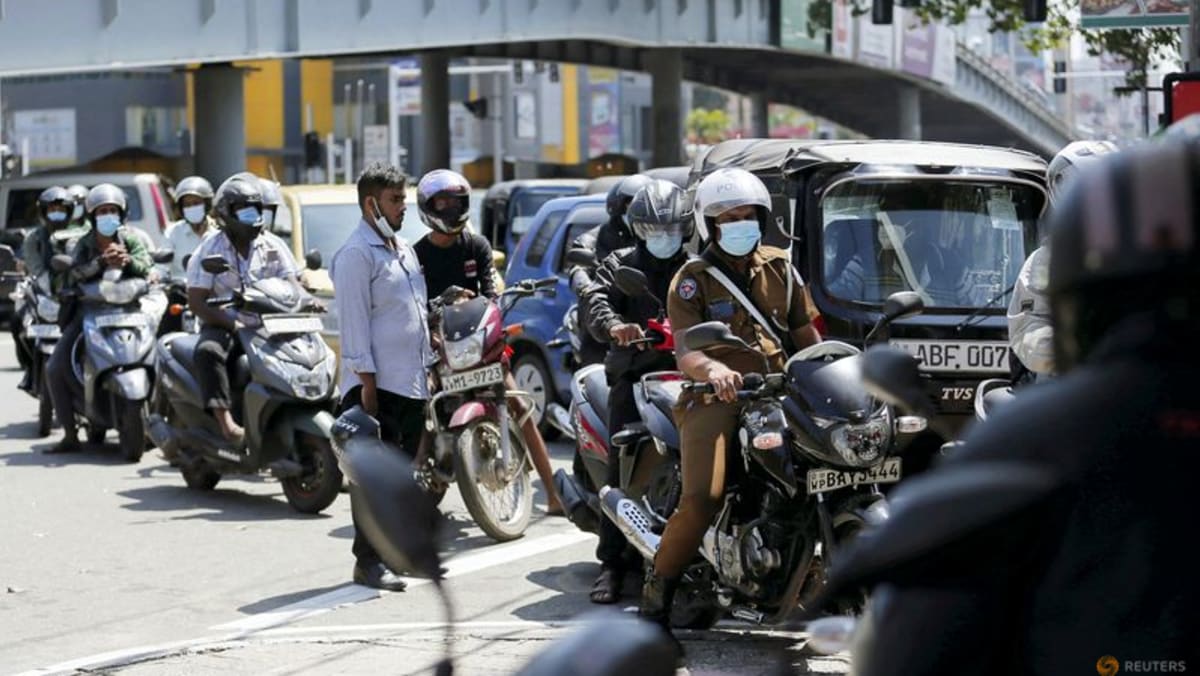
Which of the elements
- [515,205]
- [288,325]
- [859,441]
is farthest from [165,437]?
[515,205]

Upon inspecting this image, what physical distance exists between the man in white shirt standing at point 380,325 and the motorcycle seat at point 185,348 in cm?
300

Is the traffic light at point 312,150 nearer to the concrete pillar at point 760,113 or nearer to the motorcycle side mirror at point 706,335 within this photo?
the concrete pillar at point 760,113

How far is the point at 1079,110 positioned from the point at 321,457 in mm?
111538

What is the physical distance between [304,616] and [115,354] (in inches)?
216

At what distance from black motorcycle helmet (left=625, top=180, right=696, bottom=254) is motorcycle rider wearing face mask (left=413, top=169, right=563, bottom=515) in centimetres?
164

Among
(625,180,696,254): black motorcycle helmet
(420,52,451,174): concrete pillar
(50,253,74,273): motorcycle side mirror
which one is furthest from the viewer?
(420,52,451,174): concrete pillar

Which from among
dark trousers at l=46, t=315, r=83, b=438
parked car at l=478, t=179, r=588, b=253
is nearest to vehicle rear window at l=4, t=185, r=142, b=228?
parked car at l=478, t=179, r=588, b=253

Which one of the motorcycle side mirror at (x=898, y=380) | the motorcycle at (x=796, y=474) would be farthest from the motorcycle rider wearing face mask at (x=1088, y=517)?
the motorcycle at (x=796, y=474)

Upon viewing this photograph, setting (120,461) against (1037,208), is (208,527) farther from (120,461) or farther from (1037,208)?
(1037,208)

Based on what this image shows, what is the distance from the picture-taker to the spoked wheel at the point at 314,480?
1113 cm

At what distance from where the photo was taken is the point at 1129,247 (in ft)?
7.36

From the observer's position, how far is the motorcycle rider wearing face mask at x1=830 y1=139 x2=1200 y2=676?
2201 millimetres

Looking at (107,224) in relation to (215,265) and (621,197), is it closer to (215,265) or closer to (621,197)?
(215,265)

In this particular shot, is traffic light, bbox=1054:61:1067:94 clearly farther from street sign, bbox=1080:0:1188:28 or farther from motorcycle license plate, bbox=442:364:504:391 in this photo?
motorcycle license plate, bbox=442:364:504:391
